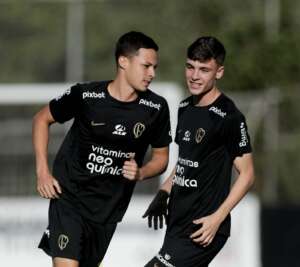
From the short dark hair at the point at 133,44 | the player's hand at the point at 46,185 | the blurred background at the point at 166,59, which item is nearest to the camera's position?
the player's hand at the point at 46,185

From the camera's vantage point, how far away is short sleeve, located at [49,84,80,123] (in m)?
7.33

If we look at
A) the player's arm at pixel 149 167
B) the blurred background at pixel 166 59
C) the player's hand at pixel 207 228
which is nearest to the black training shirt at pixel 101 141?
the player's arm at pixel 149 167

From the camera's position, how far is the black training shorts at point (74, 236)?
23.9 ft

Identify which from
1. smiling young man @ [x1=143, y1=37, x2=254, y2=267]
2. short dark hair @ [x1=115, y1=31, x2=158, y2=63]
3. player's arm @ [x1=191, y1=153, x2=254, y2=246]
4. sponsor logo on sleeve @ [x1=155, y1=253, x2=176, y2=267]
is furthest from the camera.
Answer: short dark hair @ [x1=115, y1=31, x2=158, y2=63]

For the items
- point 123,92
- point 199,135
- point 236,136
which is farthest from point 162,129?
point 236,136

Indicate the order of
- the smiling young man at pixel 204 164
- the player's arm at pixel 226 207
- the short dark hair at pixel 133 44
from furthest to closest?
the short dark hair at pixel 133 44
the smiling young man at pixel 204 164
the player's arm at pixel 226 207

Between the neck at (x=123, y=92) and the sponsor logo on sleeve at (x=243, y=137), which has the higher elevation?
the neck at (x=123, y=92)

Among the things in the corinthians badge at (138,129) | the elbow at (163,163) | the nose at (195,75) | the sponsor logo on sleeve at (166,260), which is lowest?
the sponsor logo on sleeve at (166,260)

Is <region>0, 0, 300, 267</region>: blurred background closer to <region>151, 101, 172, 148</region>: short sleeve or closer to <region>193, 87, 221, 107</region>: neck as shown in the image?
<region>151, 101, 172, 148</region>: short sleeve

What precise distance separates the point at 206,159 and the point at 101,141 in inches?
31.4

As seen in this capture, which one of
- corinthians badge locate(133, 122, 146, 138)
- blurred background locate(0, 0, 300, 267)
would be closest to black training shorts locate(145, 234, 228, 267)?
corinthians badge locate(133, 122, 146, 138)

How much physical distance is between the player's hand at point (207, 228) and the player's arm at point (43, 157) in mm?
1016

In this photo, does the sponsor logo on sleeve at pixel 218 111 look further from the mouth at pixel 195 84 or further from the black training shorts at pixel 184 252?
the black training shorts at pixel 184 252

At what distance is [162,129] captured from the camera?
A: 748cm
